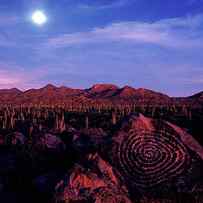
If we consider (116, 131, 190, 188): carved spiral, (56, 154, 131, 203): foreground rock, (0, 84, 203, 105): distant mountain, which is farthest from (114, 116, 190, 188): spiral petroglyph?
(0, 84, 203, 105): distant mountain

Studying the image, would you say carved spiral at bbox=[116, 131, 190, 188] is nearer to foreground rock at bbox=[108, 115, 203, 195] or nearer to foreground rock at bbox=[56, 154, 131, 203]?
foreground rock at bbox=[108, 115, 203, 195]

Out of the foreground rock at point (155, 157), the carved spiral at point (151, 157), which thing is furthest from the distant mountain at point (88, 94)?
the carved spiral at point (151, 157)

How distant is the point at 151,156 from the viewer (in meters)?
17.6

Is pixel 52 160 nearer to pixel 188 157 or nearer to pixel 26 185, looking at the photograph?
pixel 26 185

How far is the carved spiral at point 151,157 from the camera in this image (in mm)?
16812

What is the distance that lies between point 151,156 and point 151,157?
45 mm

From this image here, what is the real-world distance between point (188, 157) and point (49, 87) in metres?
109

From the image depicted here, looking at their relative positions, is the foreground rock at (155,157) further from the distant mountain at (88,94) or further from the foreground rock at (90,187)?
the distant mountain at (88,94)

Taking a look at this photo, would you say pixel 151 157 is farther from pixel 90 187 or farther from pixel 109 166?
pixel 90 187

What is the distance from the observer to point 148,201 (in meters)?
15.4

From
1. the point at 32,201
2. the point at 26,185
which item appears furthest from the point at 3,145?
the point at 32,201

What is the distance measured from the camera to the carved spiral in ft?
55.2

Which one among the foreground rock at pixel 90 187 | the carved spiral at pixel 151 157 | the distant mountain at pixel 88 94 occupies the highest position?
the distant mountain at pixel 88 94

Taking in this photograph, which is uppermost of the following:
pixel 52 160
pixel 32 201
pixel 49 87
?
pixel 49 87
